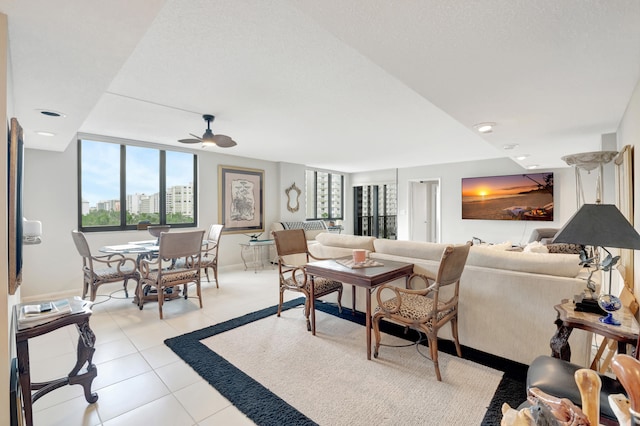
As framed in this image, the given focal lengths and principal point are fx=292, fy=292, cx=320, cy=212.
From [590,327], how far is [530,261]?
80cm

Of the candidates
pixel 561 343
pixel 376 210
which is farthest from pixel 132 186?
pixel 376 210

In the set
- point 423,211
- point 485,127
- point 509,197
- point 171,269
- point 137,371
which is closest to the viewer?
point 137,371

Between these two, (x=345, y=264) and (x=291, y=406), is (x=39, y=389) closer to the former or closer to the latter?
(x=291, y=406)

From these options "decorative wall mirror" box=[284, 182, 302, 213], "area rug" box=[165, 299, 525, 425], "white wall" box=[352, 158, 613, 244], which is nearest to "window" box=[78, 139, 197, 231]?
"decorative wall mirror" box=[284, 182, 302, 213]

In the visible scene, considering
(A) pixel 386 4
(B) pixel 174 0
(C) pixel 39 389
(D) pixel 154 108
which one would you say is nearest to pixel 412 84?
(A) pixel 386 4

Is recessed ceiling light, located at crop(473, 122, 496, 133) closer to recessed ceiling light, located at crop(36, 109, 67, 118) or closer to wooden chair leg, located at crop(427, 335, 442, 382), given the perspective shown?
wooden chair leg, located at crop(427, 335, 442, 382)

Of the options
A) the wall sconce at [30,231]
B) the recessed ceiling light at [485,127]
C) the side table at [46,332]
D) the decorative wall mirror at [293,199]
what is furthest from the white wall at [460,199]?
the wall sconce at [30,231]

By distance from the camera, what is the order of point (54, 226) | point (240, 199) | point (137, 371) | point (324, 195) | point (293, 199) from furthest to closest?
point (324, 195) → point (293, 199) → point (240, 199) → point (54, 226) → point (137, 371)

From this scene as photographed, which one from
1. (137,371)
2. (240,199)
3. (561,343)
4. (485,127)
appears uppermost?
(485,127)

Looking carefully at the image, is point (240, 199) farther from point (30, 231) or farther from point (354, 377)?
point (354, 377)

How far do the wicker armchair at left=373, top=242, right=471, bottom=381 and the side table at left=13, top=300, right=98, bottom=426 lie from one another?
206 cm

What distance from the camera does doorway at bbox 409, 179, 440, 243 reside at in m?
8.20

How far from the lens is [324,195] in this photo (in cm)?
873

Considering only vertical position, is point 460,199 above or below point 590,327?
above
